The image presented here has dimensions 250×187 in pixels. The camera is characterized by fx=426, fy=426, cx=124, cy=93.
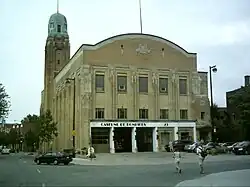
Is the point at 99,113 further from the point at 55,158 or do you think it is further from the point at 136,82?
the point at 55,158

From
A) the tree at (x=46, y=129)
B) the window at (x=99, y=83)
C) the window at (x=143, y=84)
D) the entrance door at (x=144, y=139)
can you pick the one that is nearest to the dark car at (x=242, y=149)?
the entrance door at (x=144, y=139)

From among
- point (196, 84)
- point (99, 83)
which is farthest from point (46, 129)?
point (196, 84)

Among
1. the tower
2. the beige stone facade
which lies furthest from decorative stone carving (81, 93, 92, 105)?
the tower

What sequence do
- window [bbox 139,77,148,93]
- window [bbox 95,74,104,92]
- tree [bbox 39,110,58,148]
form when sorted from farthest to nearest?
tree [bbox 39,110,58,148] → window [bbox 139,77,148,93] → window [bbox 95,74,104,92]

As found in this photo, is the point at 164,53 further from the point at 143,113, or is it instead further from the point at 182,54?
the point at 143,113

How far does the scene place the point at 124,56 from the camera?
67.5 m

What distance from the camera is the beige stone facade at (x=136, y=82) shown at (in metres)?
64.9

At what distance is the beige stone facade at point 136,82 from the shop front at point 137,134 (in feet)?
4.25

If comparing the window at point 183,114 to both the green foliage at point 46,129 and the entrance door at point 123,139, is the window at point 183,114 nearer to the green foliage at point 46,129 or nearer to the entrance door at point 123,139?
the entrance door at point 123,139

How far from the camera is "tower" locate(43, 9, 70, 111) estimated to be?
100312 millimetres

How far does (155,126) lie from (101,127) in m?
8.75

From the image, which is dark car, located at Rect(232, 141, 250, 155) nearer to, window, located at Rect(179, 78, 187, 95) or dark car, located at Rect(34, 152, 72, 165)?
dark car, located at Rect(34, 152, 72, 165)

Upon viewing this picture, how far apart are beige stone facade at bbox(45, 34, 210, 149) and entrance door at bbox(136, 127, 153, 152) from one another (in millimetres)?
1985

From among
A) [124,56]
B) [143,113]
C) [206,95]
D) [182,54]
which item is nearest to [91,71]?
[124,56]
